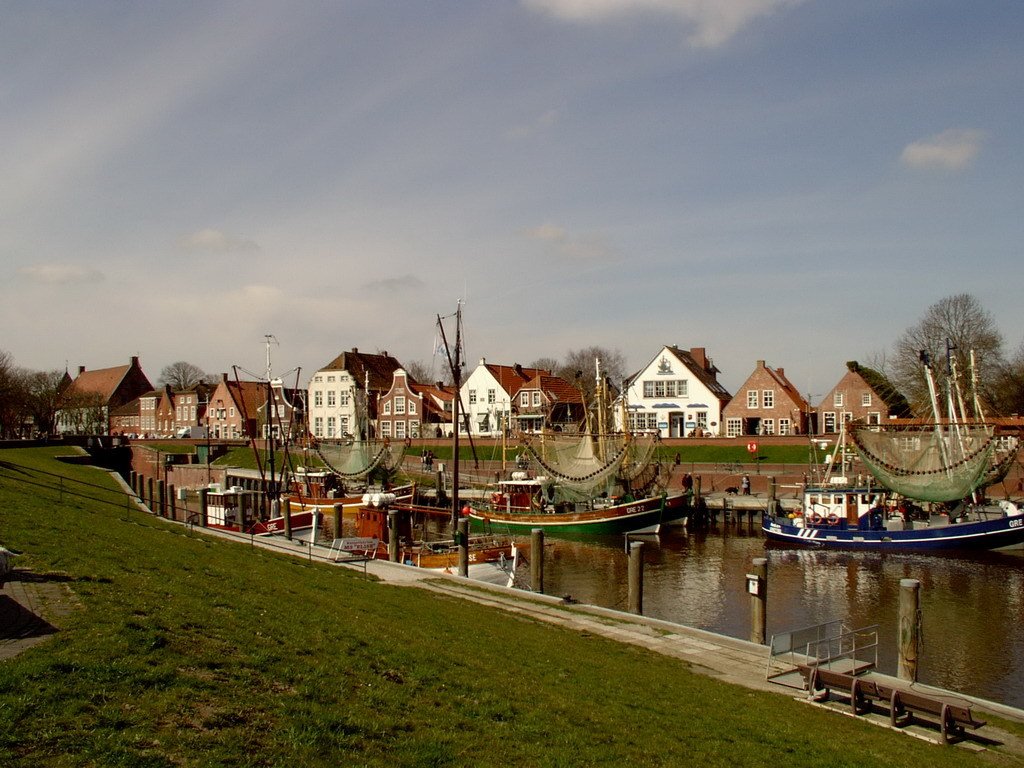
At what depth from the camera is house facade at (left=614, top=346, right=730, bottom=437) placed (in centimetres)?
8312

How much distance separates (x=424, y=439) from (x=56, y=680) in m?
82.6

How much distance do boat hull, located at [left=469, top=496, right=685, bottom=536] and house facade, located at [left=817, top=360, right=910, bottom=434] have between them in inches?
1253

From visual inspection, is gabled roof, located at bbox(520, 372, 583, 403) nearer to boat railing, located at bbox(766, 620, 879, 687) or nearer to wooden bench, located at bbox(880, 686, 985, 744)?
boat railing, located at bbox(766, 620, 879, 687)

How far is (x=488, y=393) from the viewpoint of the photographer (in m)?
98.1

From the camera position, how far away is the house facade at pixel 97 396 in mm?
126938

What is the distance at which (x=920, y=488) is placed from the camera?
4475cm

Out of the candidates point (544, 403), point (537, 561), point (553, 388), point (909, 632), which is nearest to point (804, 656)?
point (909, 632)

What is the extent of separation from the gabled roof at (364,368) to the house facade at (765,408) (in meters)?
45.2

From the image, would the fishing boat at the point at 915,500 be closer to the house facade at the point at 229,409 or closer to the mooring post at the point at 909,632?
the mooring post at the point at 909,632

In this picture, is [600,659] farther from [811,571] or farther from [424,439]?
[424,439]

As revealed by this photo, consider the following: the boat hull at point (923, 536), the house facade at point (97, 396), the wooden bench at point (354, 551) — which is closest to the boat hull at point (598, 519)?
the boat hull at point (923, 536)

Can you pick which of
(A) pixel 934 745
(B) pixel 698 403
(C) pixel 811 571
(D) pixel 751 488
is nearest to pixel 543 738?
(A) pixel 934 745

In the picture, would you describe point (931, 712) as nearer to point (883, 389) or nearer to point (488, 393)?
point (883, 389)

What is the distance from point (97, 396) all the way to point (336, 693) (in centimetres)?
13330
